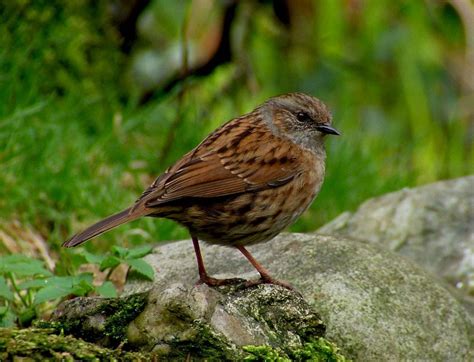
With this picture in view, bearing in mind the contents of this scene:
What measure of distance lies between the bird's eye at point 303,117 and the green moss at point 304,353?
1.83 metres

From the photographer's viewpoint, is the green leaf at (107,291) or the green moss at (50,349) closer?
the green moss at (50,349)

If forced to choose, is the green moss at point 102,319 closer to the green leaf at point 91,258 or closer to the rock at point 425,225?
the green leaf at point 91,258

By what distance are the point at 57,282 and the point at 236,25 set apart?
4.66 meters

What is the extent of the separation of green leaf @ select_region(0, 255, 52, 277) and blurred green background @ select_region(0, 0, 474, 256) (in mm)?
1106

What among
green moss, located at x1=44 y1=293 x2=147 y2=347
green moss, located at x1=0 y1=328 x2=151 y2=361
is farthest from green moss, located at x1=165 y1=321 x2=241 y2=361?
green moss, located at x1=44 y1=293 x2=147 y2=347

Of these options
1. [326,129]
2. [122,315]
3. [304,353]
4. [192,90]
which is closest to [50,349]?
[122,315]

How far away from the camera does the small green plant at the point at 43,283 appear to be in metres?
4.32

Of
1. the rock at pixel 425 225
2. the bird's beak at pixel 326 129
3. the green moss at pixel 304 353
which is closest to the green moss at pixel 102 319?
the green moss at pixel 304 353

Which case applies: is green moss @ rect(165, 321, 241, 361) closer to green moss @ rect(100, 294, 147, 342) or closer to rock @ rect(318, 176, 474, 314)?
green moss @ rect(100, 294, 147, 342)

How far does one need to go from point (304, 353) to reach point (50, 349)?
3.41 ft

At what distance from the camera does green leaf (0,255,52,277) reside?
4437mm

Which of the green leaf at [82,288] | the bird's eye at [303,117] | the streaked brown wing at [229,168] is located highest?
the bird's eye at [303,117]

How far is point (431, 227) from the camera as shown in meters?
6.31

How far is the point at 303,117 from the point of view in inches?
213
